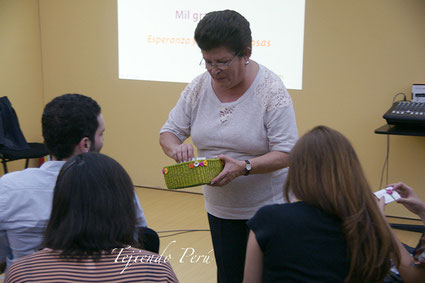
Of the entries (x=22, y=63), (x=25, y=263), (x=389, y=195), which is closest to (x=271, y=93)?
(x=389, y=195)

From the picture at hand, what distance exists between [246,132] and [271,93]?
171 mm

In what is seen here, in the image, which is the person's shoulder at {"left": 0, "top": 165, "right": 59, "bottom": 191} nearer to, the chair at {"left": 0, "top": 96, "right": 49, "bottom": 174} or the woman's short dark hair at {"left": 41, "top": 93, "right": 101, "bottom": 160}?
the woman's short dark hair at {"left": 41, "top": 93, "right": 101, "bottom": 160}

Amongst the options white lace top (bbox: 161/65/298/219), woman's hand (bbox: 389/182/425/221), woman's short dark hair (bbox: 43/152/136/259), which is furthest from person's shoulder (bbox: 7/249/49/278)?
woman's hand (bbox: 389/182/425/221)

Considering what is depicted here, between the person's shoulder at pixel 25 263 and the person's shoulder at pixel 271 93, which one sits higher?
the person's shoulder at pixel 271 93

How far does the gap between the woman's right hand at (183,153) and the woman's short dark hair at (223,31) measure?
0.38 meters

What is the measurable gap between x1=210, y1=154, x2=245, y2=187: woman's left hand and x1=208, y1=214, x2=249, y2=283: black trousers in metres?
0.21

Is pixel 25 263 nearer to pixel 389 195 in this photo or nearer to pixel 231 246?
pixel 231 246

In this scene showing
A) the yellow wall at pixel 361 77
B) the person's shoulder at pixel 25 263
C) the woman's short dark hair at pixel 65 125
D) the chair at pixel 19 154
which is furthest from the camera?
the chair at pixel 19 154

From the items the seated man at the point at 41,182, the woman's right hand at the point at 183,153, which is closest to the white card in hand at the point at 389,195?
the woman's right hand at the point at 183,153

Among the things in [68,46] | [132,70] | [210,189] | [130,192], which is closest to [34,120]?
[68,46]

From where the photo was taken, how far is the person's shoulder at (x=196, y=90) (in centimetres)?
193

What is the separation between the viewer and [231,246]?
1867 millimetres

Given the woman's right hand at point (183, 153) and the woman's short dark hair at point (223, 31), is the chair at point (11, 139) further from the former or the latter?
the woman's short dark hair at point (223, 31)

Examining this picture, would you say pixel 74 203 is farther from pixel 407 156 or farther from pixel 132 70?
pixel 132 70
